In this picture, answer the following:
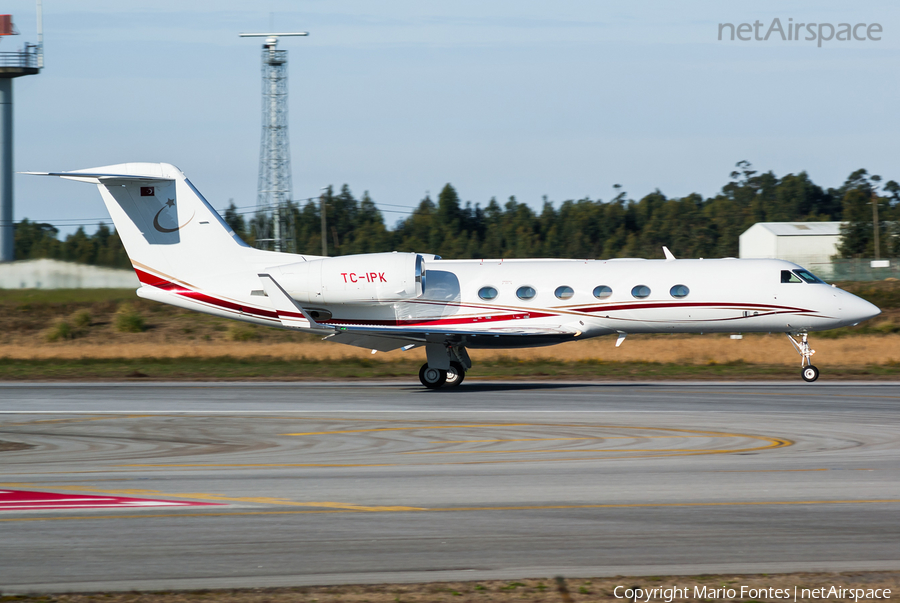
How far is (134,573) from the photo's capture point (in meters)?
6.82

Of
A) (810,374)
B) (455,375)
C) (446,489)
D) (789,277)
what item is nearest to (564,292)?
(455,375)

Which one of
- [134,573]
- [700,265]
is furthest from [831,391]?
[134,573]

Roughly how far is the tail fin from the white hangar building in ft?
187

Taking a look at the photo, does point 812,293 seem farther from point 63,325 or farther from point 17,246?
point 17,246

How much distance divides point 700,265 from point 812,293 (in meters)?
2.71

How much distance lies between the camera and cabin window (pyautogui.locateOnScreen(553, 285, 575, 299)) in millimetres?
21172

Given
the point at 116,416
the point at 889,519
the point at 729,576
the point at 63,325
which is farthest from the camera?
the point at 63,325

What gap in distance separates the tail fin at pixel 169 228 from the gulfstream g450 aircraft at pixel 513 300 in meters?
0.53

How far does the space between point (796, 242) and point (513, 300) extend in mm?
58325

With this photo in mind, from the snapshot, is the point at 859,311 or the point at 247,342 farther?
the point at 247,342

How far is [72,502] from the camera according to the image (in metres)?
9.27

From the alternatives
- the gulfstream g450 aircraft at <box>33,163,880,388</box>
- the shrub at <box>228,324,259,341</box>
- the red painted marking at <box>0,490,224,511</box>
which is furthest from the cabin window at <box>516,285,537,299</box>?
the shrub at <box>228,324,259,341</box>

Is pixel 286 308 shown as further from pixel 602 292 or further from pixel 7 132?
pixel 7 132

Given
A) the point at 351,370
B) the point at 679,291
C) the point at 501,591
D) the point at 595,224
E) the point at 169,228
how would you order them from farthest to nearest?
the point at 595,224
the point at 351,370
the point at 169,228
the point at 679,291
the point at 501,591
